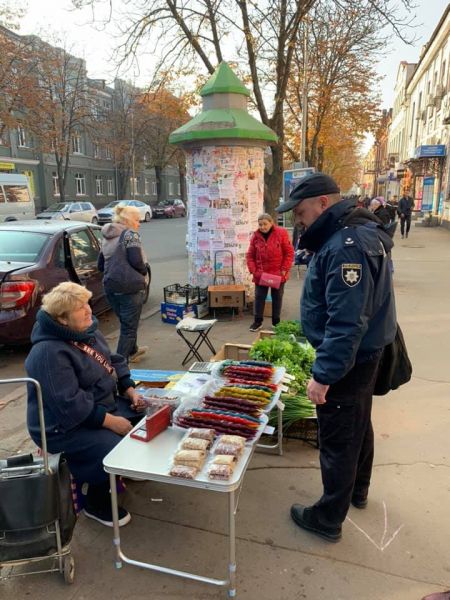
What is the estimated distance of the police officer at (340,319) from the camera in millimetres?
2316

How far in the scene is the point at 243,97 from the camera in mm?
7855

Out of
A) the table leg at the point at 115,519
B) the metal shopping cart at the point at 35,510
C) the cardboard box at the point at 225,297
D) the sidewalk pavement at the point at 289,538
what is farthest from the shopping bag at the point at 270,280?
the metal shopping cart at the point at 35,510

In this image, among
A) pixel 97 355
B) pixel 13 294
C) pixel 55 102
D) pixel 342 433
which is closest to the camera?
pixel 342 433

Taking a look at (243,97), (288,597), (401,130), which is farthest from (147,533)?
(401,130)

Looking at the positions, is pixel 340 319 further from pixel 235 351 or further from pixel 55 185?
pixel 55 185

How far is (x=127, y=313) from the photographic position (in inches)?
203

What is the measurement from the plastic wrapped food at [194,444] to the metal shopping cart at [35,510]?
630mm

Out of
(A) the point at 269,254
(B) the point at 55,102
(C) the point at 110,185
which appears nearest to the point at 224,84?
(A) the point at 269,254

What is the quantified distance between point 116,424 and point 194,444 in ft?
2.05

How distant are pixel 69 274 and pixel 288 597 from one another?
498cm

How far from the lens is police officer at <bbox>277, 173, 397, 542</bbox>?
7.60 feet

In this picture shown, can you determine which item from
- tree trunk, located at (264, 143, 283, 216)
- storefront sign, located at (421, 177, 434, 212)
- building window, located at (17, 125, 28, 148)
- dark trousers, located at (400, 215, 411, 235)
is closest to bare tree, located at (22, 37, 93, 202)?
building window, located at (17, 125, 28, 148)

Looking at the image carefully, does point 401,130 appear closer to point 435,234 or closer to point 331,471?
point 435,234

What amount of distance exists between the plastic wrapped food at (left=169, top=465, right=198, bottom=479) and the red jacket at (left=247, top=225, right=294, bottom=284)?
4.53 m
